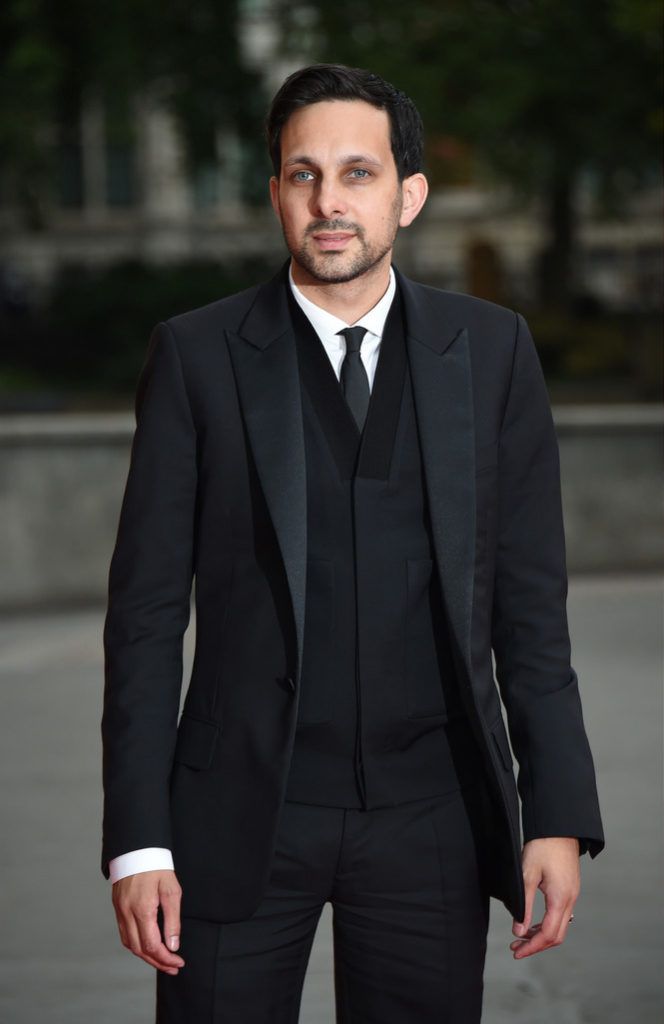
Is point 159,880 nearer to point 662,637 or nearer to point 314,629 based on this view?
point 314,629

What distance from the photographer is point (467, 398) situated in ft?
8.11

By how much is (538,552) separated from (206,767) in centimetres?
58

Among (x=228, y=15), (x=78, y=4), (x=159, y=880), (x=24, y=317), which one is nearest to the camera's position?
(x=159, y=880)

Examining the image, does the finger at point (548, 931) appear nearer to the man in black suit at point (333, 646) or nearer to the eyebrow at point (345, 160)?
the man in black suit at point (333, 646)

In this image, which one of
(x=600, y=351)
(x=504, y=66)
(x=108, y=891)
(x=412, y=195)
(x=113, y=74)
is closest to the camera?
(x=412, y=195)

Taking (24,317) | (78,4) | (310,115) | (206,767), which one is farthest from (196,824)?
(24,317)

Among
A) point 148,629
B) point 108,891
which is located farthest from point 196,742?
point 108,891

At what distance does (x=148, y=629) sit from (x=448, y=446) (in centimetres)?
50

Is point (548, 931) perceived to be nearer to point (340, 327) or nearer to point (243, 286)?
point (340, 327)

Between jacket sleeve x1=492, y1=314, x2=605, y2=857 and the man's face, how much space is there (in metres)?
0.30

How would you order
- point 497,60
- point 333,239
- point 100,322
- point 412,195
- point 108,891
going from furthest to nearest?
point 100,322 < point 497,60 < point 108,891 < point 412,195 < point 333,239

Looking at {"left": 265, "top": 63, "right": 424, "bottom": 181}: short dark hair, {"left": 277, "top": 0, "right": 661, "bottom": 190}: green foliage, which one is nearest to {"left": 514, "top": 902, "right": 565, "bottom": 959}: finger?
{"left": 265, "top": 63, "right": 424, "bottom": 181}: short dark hair

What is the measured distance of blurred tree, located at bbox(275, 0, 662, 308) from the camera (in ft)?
76.4

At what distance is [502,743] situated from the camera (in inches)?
98.6
